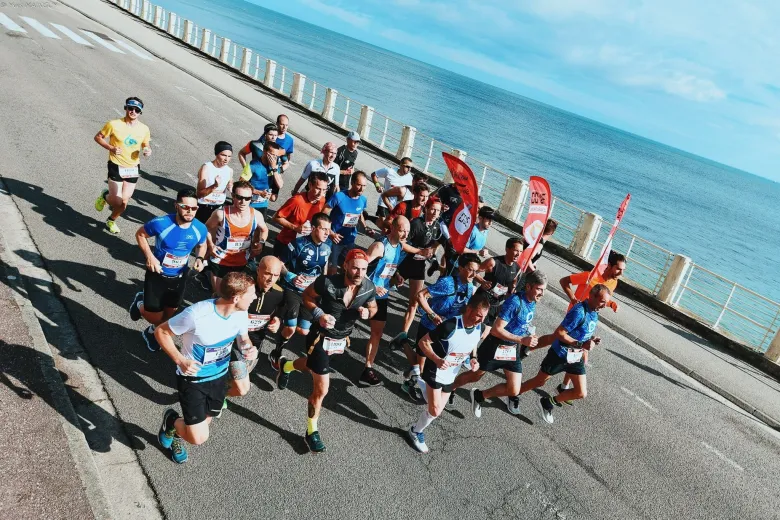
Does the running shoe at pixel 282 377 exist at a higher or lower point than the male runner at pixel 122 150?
lower

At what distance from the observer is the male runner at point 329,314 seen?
578 cm

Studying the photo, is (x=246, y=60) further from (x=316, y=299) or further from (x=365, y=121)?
(x=316, y=299)

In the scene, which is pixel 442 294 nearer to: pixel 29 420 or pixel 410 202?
pixel 410 202

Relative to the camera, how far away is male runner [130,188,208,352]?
6.46 m

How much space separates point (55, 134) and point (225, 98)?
11617 mm

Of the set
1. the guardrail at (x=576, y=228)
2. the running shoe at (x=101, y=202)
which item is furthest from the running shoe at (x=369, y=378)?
the guardrail at (x=576, y=228)

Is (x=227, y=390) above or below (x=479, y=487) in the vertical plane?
above

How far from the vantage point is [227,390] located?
5.34m

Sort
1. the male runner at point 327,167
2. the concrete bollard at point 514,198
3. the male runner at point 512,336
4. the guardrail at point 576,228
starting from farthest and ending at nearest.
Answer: the concrete bollard at point 514,198
the guardrail at point 576,228
the male runner at point 327,167
the male runner at point 512,336

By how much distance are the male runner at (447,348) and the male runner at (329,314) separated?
2.47 ft

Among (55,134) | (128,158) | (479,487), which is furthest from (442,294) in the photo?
(55,134)

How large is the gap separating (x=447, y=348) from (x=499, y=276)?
2.21 m

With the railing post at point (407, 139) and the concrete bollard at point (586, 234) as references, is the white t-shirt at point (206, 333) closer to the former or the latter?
the concrete bollard at point (586, 234)

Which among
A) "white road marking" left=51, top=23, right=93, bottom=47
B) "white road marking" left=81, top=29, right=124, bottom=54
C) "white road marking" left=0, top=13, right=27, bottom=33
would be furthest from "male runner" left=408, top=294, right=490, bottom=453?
"white road marking" left=81, top=29, right=124, bottom=54
